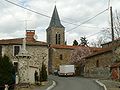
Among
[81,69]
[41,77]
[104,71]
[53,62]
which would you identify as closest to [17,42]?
[41,77]

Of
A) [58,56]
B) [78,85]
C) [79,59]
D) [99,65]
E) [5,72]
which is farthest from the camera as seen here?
[58,56]

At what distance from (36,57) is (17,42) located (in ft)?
13.2

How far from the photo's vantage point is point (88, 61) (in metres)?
68.1

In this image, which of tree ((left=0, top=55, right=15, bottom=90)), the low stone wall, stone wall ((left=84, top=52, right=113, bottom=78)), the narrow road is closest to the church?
the narrow road

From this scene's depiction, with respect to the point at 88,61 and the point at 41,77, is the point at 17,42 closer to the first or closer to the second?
the point at 41,77

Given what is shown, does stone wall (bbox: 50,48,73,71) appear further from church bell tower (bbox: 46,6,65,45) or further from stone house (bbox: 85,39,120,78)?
stone house (bbox: 85,39,120,78)

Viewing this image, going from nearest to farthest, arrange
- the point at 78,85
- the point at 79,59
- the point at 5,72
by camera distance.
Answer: the point at 5,72 < the point at 78,85 < the point at 79,59

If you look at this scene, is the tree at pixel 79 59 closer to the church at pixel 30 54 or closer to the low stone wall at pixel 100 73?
the low stone wall at pixel 100 73

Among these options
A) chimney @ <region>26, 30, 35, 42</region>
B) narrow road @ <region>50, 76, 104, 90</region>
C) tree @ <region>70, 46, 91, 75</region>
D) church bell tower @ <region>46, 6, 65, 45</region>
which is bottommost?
narrow road @ <region>50, 76, 104, 90</region>

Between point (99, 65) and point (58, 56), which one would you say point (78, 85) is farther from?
point (58, 56)

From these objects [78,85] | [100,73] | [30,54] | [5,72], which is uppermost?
[30,54]

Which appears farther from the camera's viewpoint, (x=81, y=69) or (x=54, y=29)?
(x=54, y=29)

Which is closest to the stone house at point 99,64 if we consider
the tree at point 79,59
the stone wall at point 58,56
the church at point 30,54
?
the tree at point 79,59

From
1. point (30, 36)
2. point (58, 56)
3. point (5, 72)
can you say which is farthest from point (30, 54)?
point (58, 56)
